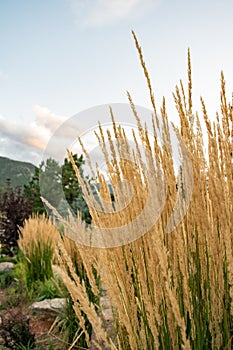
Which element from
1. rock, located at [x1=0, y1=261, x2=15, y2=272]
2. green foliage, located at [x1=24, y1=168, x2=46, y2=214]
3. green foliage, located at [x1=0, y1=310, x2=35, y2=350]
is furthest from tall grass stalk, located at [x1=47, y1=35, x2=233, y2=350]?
green foliage, located at [x1=24, y1=168, x2=46, y2=214]

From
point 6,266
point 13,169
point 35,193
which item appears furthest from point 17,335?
point 13,169

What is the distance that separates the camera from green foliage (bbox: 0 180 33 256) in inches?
382

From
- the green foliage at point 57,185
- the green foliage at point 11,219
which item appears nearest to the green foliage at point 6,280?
the green foliage at point 11,219

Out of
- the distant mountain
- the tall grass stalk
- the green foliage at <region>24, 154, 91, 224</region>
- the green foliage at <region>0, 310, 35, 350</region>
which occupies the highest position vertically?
the distant mountain

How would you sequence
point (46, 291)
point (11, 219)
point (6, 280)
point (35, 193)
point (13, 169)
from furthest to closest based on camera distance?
point (13, 169), point (35, 193), point (11, 219), point (6, 280), point (46, 291)

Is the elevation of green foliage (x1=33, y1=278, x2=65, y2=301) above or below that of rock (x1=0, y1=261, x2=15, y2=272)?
above

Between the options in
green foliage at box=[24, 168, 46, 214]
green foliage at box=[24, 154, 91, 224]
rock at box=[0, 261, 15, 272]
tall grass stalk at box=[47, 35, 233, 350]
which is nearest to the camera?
tall grass stalk at box=[47, 35, 233, 350]

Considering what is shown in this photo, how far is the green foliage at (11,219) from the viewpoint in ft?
31.9

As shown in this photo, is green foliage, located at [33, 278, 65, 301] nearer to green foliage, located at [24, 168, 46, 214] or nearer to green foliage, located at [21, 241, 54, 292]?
green foliage, located at [21, 241, 54, 292]

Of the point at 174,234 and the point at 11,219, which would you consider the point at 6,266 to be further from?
the point at 174,234

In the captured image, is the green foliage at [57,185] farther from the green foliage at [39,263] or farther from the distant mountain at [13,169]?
the distant mountain at [13,169]

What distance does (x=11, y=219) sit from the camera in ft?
32.7

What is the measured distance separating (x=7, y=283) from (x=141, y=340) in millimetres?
5353

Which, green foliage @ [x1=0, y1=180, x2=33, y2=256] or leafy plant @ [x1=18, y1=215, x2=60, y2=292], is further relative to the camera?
green foliage @ [x1=0, y1=180, x2=33, y2=256]
